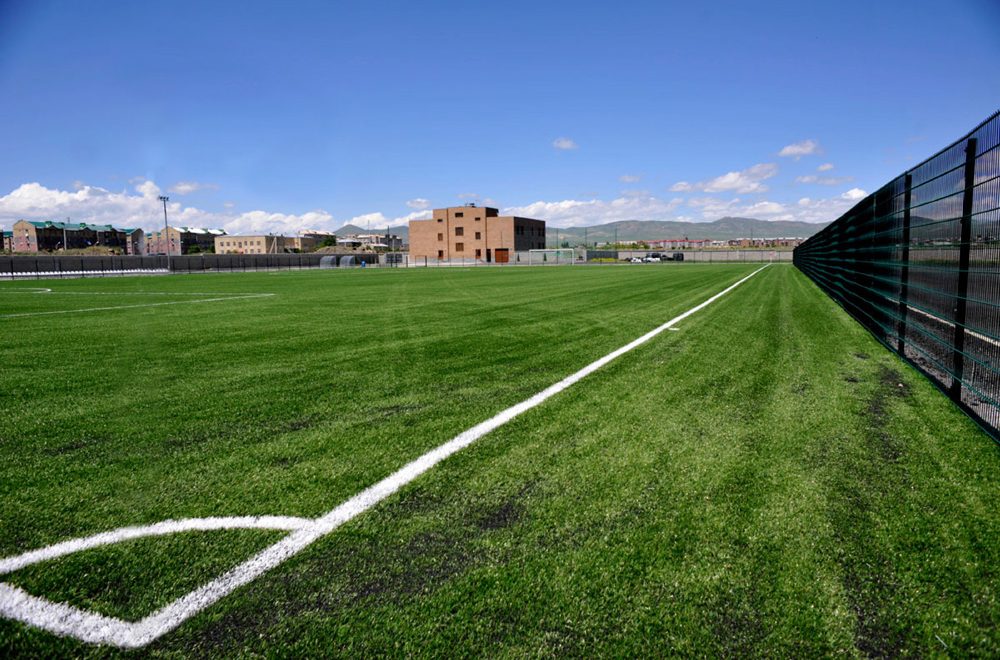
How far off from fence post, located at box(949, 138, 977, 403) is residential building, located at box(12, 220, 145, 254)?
147125mm

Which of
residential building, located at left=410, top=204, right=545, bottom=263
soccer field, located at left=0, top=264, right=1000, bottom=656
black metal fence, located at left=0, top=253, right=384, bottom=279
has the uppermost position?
residential building, located at left=410, top=204, right=545, bottom=263

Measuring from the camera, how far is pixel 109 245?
13625 centimetres

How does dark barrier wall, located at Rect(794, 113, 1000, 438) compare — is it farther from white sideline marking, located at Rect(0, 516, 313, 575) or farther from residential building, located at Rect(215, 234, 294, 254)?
residential building, located at Rect(215, 234, 294, 254)

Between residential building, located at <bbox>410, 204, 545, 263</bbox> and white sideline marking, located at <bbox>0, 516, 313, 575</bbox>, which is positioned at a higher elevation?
residential building, located at <bbox>410, 204, 545, 263</bbox>

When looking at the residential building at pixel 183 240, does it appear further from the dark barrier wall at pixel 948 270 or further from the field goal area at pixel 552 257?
the dark barrier wall at pixel 948 270

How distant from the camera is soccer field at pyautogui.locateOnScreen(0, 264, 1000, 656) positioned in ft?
6.07

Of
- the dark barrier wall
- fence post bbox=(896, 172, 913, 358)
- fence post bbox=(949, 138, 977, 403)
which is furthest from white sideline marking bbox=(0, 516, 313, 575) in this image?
fence post bbox=(896, 172, 913, 358)

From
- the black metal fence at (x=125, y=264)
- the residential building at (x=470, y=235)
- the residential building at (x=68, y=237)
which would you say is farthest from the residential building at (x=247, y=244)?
the black metal fence at (x=125, y=264)

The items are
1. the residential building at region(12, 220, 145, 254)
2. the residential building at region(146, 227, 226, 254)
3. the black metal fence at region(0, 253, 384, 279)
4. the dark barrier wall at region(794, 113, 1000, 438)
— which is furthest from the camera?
the residential building at region(146, 227, 226, 254)

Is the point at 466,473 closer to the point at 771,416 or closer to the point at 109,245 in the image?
the point at 771,416

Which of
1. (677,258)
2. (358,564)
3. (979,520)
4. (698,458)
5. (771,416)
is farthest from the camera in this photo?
(677,258)

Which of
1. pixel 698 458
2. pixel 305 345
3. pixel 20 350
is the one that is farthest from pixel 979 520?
pixel 20 350

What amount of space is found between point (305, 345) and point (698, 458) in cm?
576

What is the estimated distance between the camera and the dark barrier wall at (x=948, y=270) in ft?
13.4
